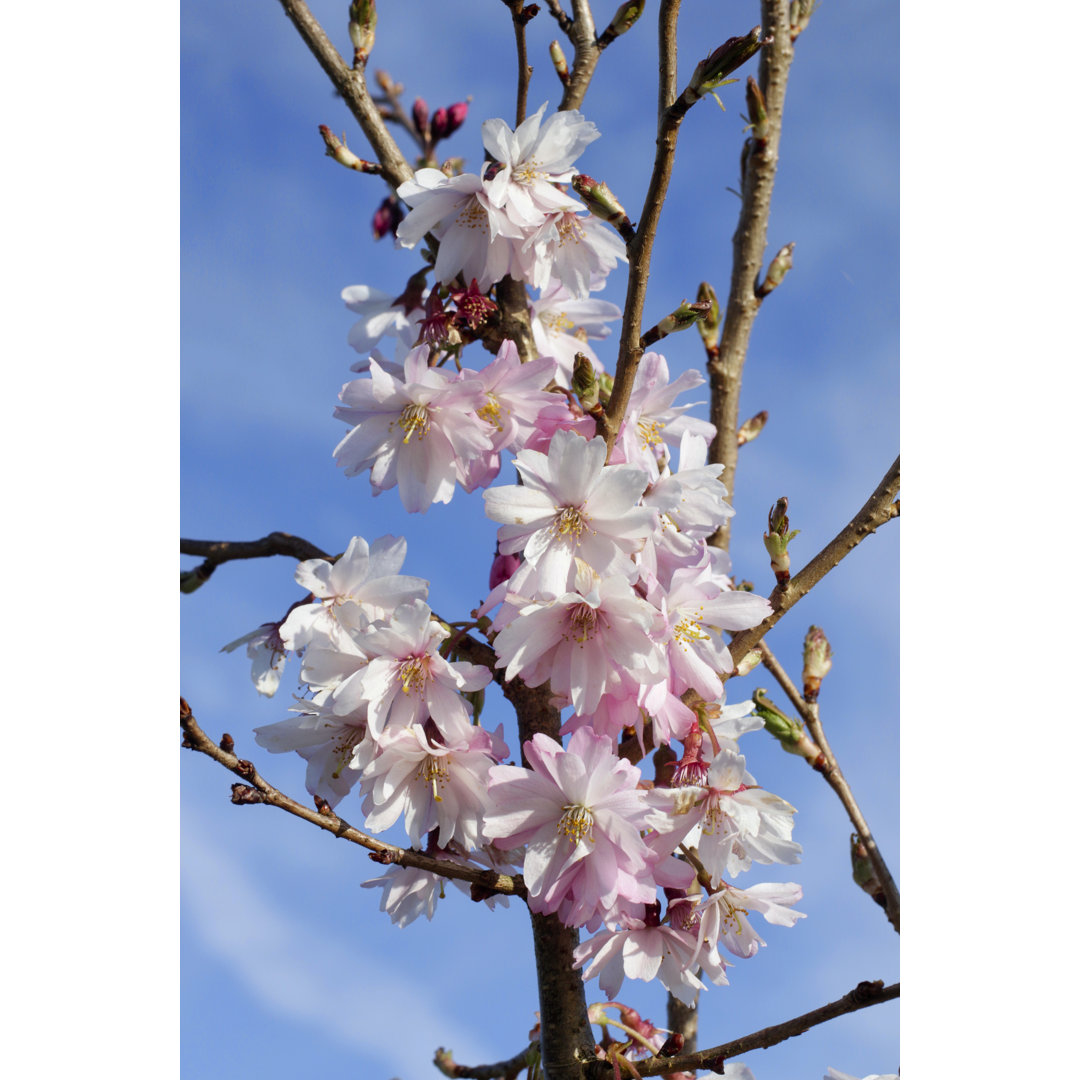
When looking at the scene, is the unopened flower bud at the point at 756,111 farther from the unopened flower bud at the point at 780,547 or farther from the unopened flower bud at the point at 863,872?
A: the unopened flower bud at the point at 863,872

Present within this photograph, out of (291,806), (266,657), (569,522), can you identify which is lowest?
(291,806)

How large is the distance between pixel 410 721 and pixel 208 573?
88 cm

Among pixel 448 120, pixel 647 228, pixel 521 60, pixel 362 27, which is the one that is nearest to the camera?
pixel 647 228

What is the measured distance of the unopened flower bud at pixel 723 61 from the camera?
101 centimetres

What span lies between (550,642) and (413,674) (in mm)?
209

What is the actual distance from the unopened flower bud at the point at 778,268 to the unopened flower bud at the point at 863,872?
1.33m

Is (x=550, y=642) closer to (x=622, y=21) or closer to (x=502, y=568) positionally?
(x=502, y=568)

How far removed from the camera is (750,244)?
240 cm

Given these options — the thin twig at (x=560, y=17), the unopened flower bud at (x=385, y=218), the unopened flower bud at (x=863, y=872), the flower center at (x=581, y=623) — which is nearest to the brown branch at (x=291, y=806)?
the flower center at (x=581, y=623)

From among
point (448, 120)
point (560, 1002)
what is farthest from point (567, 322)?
point (448, 120)
